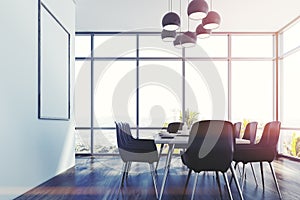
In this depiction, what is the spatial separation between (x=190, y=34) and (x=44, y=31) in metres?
2.10

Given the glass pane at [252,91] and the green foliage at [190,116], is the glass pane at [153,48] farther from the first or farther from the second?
the glass pane at [252,91]

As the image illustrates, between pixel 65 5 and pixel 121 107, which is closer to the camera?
pixel 65 5

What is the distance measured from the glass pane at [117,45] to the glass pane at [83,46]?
0.62ft

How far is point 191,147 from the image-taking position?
10.1ft

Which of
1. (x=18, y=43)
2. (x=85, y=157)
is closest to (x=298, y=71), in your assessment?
(x=85, y=157)

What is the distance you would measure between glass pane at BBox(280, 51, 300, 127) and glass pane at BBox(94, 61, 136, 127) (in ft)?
11.6

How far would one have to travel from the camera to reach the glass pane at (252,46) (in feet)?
25.5

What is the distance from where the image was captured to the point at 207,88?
771 centimetres

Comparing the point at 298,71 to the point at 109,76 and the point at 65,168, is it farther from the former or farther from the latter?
the point at 65,168

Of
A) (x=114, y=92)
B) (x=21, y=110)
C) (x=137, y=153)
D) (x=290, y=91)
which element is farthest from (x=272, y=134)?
(x=114, y=92)

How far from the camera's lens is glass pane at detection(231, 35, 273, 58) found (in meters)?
7.77

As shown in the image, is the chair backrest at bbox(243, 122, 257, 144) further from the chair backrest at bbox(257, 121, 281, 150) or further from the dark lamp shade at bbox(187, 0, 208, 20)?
the dark lamp shade at bbox(187, 0, 208, 20)

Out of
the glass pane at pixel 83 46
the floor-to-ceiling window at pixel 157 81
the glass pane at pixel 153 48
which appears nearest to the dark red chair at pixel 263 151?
the floor-to-ceiling window at pixel 157 81

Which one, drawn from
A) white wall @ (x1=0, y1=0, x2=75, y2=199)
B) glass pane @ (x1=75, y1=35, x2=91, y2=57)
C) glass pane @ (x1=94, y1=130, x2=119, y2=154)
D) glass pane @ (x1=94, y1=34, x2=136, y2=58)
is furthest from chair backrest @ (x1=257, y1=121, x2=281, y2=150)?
glass pane @ (x1=75, y1=35, x2=91, y2=57)
